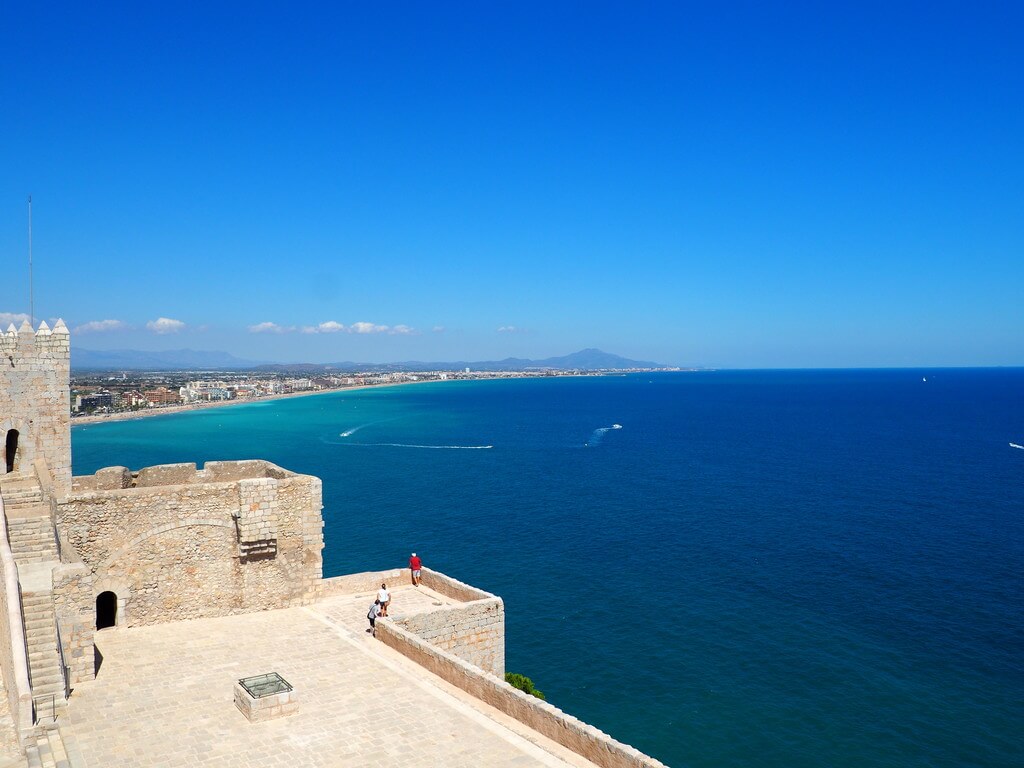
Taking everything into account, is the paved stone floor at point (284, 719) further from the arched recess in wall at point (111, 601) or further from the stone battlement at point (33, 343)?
the stone battlement at point (33, 343)

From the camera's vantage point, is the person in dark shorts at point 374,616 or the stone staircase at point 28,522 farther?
the person in dark shorts at point 374,616

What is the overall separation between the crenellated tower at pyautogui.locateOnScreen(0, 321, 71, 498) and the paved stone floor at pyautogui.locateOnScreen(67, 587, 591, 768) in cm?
442

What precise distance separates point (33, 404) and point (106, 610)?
5.15 metres

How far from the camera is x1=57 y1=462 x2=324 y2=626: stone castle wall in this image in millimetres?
17047

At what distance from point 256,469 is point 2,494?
21.0 ft

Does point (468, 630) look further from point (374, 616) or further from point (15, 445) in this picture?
point (15, 445)

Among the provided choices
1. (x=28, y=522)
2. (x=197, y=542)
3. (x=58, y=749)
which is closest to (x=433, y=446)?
(x=197, y=542)

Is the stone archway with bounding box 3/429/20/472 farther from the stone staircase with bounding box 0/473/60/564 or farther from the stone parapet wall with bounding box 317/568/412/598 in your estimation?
the stone parapet wall with bounding box 317/568/412/598

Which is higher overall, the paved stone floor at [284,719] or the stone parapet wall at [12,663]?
the stone parapet wall at [12,663]

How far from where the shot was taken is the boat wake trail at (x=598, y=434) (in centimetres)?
9704

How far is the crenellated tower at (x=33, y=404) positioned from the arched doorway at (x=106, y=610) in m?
2.71

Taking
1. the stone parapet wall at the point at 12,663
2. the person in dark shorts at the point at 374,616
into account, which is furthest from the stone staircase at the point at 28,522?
the person in dark shorts at the point at 374,616

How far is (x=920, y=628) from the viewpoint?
107 feet

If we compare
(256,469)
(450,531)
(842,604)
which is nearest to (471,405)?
(450,531)
